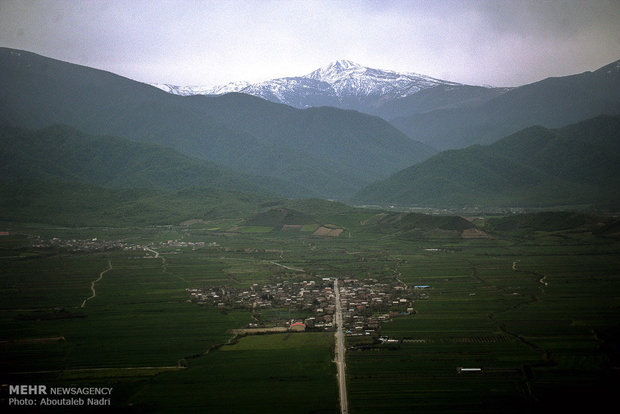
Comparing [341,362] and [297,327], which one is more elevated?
[297,327]

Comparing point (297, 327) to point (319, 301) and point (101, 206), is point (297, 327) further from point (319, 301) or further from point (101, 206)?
point (101, 206)

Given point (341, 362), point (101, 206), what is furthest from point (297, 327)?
point (101, 206)

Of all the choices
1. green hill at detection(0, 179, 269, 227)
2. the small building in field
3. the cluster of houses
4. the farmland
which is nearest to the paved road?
the farmland

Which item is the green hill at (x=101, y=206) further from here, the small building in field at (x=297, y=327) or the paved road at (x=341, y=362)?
the paved road at (x=341, y=362)

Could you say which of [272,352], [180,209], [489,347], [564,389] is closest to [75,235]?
[180,209]

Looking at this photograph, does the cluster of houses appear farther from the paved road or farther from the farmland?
the paved road

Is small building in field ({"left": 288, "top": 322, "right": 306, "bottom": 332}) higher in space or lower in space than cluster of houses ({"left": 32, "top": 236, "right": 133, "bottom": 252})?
lower

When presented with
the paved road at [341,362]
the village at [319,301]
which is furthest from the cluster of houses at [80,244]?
the paved road at [341,362]
